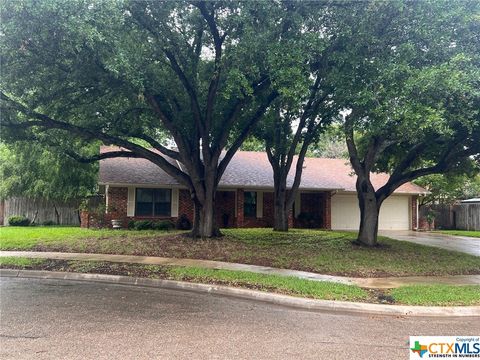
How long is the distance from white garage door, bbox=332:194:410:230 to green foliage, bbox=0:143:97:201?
15.3 metres

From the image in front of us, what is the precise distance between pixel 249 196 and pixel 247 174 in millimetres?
1295

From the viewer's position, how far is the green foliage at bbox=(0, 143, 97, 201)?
75.3ft

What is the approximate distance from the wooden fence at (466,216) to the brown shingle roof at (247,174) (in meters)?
4.87

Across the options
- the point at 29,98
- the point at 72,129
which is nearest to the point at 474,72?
the point at 72,129

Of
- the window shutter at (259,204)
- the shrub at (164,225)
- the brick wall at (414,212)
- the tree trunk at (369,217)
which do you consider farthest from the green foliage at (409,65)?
the brick wall at (414,212)

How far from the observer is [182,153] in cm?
1567

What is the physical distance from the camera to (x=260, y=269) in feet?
38.1

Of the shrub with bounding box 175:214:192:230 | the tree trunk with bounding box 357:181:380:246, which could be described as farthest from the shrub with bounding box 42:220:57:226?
the tree trunk with bounding box 357:181:380:246

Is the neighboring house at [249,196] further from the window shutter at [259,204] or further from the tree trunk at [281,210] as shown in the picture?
the tree trunk at [281,210]

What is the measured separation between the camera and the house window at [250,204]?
23.4 meters

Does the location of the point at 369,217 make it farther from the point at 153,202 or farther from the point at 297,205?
the point at 153,202

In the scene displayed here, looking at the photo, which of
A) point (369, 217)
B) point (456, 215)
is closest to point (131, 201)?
point (369, 217)

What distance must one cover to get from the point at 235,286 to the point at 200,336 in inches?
144

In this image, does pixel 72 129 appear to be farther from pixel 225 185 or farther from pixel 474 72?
pixel 474 72
